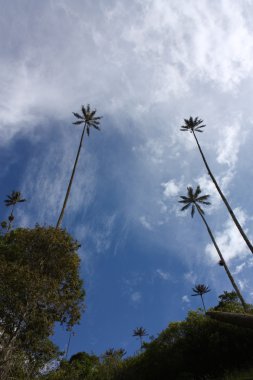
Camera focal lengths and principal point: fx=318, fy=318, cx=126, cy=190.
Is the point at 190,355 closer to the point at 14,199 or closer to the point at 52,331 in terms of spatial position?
the point at 52,331

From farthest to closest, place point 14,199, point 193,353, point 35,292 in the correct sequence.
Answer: point 14,199 → point 193,353 → point 35,292

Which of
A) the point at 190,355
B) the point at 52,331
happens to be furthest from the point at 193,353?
the point at 52,331

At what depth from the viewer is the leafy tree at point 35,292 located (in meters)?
20.0

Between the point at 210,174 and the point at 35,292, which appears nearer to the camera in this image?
the point at 35,292

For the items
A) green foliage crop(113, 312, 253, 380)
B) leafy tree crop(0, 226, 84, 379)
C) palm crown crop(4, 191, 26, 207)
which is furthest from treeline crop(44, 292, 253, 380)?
palm crown crop(4, 191, 26, 207)

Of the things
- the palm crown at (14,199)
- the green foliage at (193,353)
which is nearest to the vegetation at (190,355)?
the green foliage at (193,353)

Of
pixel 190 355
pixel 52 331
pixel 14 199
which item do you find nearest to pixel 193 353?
pixel 190 355


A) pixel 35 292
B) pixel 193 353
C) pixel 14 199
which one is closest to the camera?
pixel 35 292

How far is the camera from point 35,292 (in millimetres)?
20188

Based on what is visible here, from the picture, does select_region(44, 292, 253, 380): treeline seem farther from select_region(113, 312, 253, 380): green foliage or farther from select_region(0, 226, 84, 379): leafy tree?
select_region(0, 226, 84, 379): leafy tree

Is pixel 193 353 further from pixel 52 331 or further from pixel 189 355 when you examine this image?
pixel 52 331

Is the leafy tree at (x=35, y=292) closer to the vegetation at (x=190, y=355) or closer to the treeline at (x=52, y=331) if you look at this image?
the treeline at (x=52, y=331)

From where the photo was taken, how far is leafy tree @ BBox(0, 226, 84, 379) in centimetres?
2002

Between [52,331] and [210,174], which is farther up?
[210,174]
